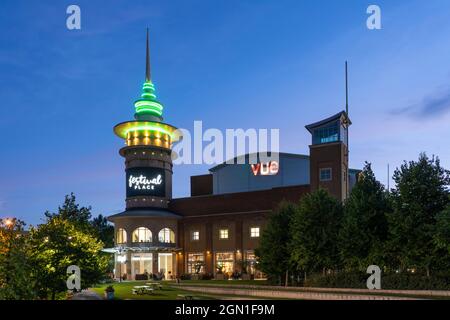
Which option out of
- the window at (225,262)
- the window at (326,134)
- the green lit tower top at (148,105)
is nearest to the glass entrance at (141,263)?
the window at (225,262)

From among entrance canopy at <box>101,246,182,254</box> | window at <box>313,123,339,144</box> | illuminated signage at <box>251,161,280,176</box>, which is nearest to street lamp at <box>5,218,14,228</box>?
entrance canopy at <box>101,246,182,254</box>

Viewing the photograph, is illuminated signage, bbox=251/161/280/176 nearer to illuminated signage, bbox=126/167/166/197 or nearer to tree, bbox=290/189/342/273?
illuminated signage, bbox=126/167/166/197

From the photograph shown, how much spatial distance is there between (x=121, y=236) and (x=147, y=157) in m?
12.3

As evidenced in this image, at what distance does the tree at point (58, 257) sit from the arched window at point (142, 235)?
143ft

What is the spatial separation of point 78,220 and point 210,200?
32.3m

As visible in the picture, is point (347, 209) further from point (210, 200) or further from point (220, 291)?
point (210, 200)

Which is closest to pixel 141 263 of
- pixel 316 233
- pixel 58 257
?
pixel 316 233

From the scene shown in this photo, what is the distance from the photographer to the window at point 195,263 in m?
81.0

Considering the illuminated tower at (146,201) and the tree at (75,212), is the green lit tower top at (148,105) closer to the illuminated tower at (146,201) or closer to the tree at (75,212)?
the illuminated tower at (146,201)

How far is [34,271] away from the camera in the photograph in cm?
3006

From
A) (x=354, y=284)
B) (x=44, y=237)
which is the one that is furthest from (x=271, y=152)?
(x=44, y=237)

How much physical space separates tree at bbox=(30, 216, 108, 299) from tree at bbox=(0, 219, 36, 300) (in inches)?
35.8

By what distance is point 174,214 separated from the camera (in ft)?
274

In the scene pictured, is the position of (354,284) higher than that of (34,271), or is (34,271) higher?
(34,271)
